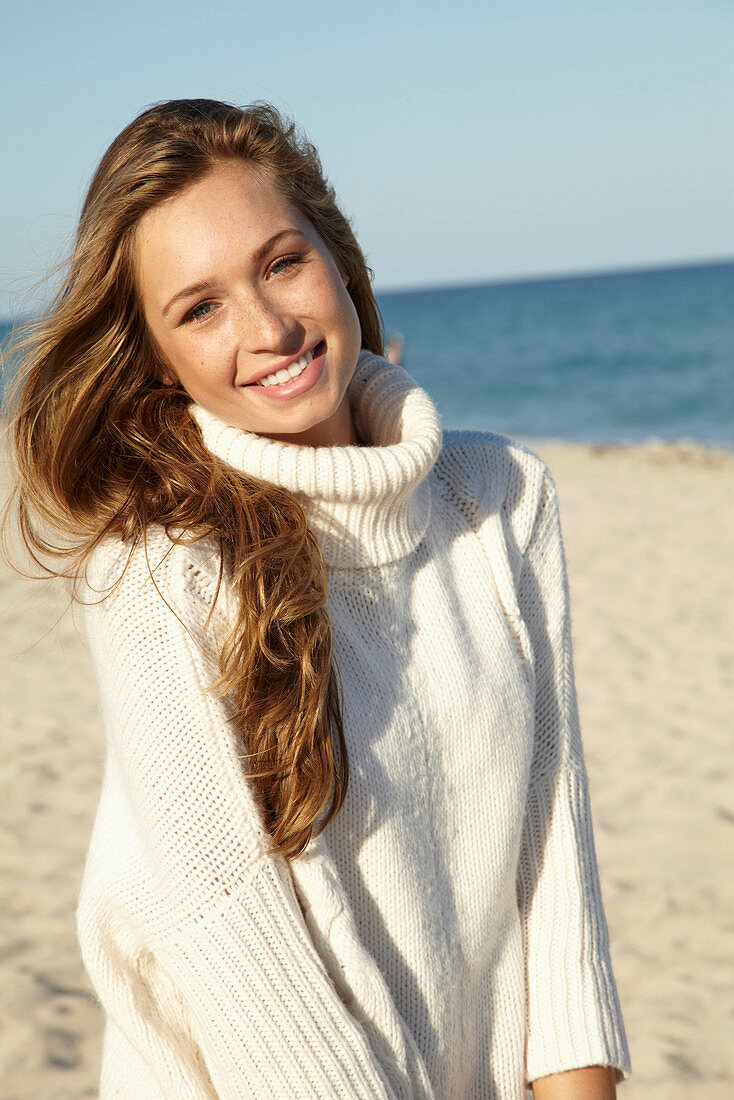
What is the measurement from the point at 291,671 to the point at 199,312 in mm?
651

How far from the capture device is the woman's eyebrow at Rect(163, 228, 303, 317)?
5.26 feet

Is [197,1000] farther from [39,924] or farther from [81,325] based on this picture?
[39,924]

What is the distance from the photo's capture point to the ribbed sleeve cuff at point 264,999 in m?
1.33

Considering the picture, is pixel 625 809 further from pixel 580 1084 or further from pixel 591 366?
pixel 591 366

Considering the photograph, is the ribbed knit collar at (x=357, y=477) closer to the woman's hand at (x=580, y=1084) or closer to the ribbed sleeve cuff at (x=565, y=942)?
the ribbed sleeve cuff at (x=565, y=942)

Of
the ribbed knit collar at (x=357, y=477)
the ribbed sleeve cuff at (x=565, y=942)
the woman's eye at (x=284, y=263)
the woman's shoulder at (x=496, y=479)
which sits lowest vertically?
the ribbed sleeve cuff at (x=565, y=942)

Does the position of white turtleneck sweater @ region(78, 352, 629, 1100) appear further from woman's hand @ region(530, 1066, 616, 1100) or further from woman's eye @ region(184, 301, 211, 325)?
woman's eye @ region(184, 301, 211, 325)

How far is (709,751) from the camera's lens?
539 centimetres

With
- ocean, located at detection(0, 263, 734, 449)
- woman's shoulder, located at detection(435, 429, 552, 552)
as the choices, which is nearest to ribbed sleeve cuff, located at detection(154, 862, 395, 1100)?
woman's shoulder, located at detection(435, 429, 552, 552)

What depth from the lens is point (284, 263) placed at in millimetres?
1680

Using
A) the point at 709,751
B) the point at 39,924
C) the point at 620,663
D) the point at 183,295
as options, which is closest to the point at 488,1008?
the point at 183,295

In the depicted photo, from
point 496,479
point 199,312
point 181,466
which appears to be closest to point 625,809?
point 496,479

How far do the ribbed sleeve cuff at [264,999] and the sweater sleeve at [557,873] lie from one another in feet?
1.88

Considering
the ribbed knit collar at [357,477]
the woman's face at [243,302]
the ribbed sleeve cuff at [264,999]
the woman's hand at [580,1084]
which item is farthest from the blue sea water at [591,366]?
the ribbed sleeve cuff at [264,999]
